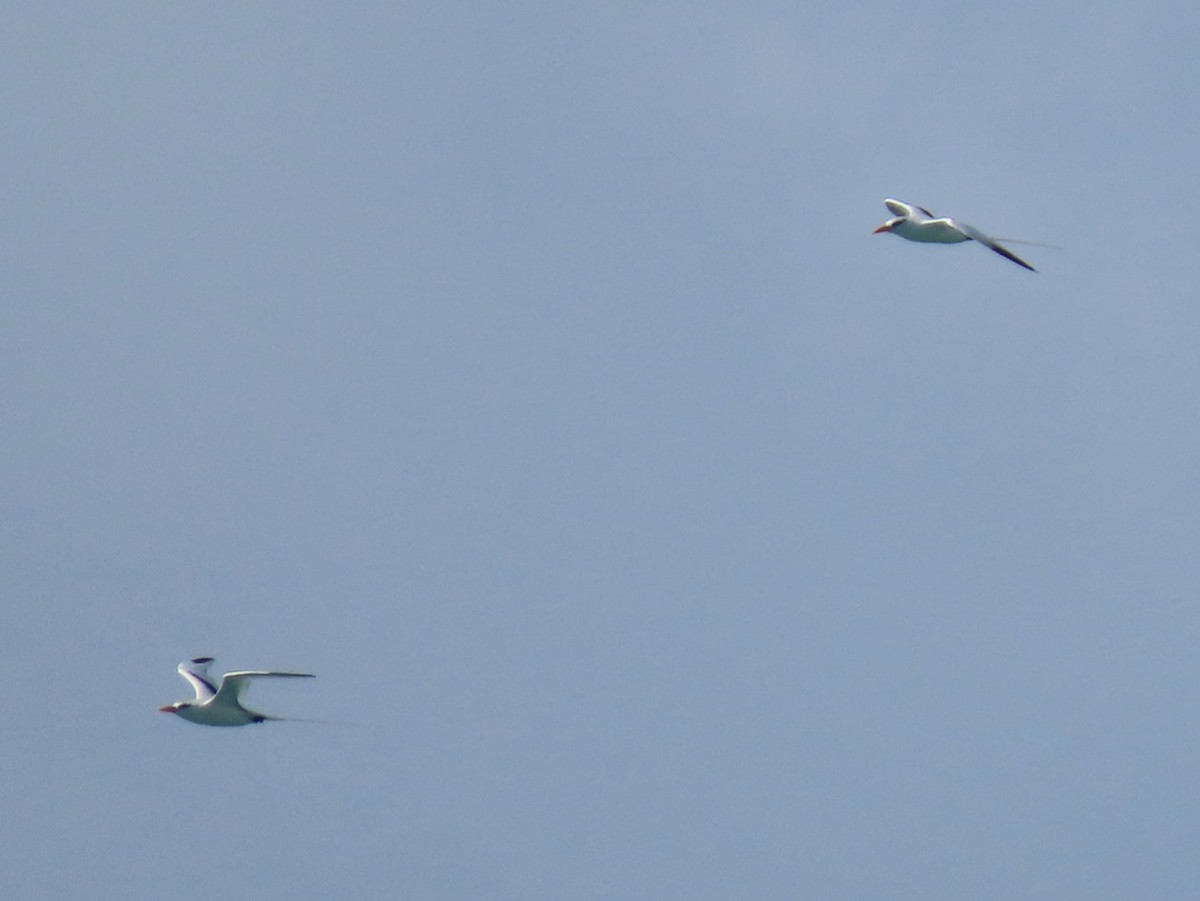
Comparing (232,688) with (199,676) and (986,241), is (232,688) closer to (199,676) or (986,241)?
(199,676)

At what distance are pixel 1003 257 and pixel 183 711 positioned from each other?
21591mm

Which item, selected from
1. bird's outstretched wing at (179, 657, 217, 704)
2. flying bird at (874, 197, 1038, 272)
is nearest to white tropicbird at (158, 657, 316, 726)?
bird's outstretched wing at (179, 657, 217, 704)

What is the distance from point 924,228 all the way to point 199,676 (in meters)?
20.9

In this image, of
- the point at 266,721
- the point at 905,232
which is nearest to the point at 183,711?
the point at 266,721

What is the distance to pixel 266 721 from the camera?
143 feet

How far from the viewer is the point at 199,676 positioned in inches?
1833

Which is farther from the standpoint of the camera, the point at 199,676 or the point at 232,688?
the point at 199,676

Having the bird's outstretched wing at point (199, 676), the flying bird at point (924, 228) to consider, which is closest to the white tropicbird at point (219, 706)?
the bird's outstretched wing at point (199, 676)

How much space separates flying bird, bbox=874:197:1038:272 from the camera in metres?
44.5

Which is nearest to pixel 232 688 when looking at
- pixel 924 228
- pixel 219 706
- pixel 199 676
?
pixel 219 706

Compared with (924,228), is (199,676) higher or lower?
lower

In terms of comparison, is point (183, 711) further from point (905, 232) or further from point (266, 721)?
point (905, 232)

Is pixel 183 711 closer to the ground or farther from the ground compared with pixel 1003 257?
closer to the ground

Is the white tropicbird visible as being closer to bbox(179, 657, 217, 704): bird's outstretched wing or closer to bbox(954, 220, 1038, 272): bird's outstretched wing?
bbox(179, 657, 217, 704): bird's outstretched wing
